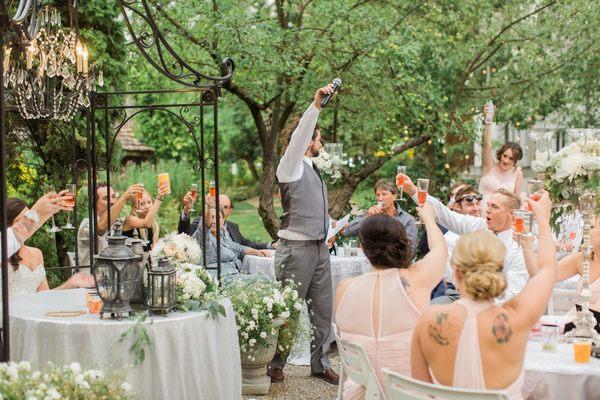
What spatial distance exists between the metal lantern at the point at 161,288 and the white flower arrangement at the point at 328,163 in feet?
9.49

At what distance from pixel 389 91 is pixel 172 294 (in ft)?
17.8

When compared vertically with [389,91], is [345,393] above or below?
below

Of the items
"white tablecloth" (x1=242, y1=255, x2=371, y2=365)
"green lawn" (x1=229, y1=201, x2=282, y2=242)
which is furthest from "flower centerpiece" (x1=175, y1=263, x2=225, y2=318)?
"green lawn" (x1=229, y1=201, x2=282, y2=242)

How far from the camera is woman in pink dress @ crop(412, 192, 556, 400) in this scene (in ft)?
10.4

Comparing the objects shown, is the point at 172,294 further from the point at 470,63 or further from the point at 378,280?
the point at 470,63

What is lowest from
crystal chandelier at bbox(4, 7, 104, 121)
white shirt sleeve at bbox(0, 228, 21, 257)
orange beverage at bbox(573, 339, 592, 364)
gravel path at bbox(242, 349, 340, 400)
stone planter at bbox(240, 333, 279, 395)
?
gravel path at bbox(242, 349, 340, 400)

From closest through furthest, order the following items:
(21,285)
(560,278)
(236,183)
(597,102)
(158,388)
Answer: (158,388) → (560,278) → (21,285) → (597,102) → (236,183)

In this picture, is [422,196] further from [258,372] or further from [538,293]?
[258,372]

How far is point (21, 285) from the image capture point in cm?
541

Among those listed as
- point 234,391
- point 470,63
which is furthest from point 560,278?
point 470,63

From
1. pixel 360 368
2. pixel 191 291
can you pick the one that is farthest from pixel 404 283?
pixel 191 291

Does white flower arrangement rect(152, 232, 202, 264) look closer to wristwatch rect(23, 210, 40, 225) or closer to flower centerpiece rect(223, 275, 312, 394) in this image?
wristwatch rect(23, 210, 40, 225)

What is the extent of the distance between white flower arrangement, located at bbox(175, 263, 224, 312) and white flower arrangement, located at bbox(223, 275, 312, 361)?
896 millimetres

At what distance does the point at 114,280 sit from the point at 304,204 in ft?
6.06
